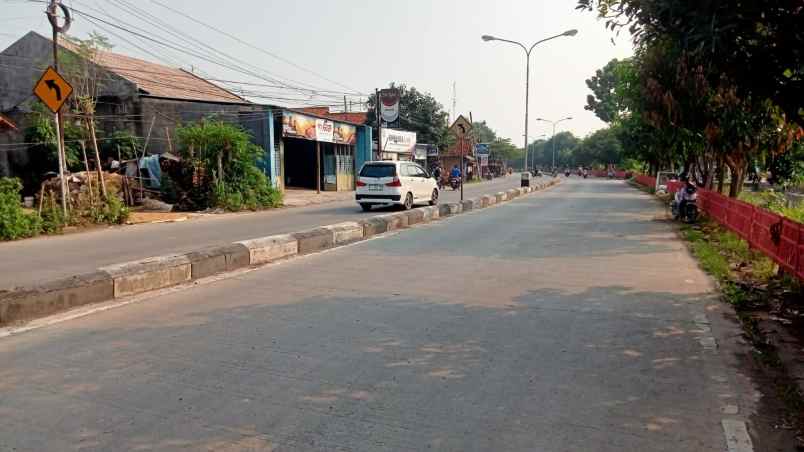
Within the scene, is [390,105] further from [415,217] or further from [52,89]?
[52,89]

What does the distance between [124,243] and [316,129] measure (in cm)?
1952

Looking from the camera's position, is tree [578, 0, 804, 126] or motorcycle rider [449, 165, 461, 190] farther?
motorcycle rider [449, 165, 461, 190]

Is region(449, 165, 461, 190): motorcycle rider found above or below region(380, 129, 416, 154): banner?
below

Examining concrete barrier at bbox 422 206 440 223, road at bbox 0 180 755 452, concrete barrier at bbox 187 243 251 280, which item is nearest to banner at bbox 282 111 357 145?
concrete barrier at bbox 422 206 440 223

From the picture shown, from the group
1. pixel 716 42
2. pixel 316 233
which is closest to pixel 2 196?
pixel 316 233

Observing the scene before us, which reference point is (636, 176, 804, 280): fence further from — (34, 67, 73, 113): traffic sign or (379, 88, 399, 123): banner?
(379, 88, 399, 123): banner

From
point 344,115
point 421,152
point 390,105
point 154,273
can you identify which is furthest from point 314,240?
point 344,115

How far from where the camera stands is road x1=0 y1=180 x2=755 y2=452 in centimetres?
332

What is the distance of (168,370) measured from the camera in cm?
430

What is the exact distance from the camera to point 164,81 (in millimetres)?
29344

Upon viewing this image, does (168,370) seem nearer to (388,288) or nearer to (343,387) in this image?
(343,387)

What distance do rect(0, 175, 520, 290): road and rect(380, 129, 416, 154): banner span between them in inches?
829

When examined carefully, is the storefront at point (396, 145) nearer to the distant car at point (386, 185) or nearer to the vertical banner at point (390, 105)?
the vertical banner at point (390, 105)

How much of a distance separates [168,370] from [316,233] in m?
6.97
